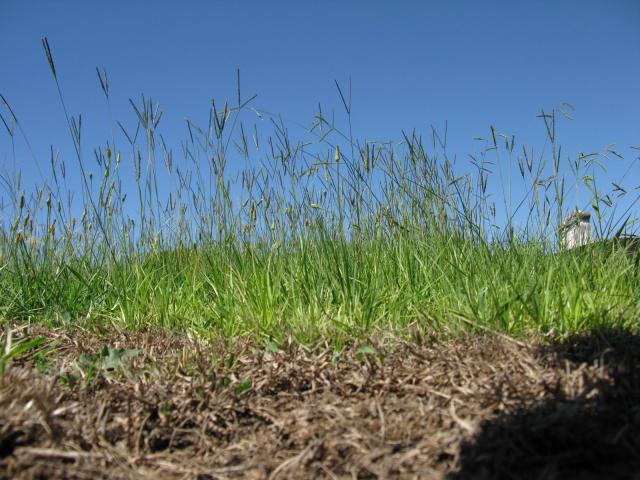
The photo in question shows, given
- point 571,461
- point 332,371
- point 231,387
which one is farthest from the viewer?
point 332,371

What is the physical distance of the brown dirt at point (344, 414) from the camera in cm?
104

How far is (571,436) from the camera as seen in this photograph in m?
1.02

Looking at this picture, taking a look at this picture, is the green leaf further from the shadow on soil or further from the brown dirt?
the shadow on soil

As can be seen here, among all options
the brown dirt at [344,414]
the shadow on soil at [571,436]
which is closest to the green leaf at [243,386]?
the brown dirt at [344,414]

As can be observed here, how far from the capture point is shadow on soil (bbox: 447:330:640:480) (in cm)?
97

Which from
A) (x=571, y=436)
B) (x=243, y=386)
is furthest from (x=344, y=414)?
(x=571, y=436)

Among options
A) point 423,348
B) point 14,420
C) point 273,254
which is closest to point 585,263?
point 423,348

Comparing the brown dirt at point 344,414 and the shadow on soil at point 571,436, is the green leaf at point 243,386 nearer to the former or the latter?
the brown dirt at point 344,414

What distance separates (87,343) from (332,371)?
3.78ft

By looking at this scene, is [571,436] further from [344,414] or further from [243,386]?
[243,386]

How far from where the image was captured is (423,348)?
1.59 meters

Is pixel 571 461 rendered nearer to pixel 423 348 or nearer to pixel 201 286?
pixel 423 348

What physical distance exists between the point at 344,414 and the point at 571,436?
547 mm

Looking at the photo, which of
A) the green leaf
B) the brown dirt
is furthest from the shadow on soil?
the green leaf
